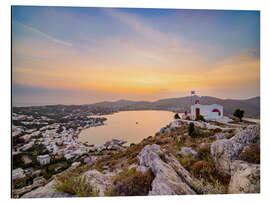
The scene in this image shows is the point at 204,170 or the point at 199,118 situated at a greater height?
the point at 199,118

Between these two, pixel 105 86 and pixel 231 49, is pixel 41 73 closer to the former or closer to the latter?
pixel 105 86

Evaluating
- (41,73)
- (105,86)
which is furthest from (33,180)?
(105,86)

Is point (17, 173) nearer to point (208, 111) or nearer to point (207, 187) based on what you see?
point (207, 187)

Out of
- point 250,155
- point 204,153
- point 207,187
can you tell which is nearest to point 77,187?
point 207,187

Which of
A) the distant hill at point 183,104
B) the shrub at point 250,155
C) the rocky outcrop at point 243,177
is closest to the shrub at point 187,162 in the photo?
the rocky outcrop at point 243,177

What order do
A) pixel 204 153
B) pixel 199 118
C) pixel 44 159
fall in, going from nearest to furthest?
pixel 204 153
pixel 44 159
pixel 199 118
